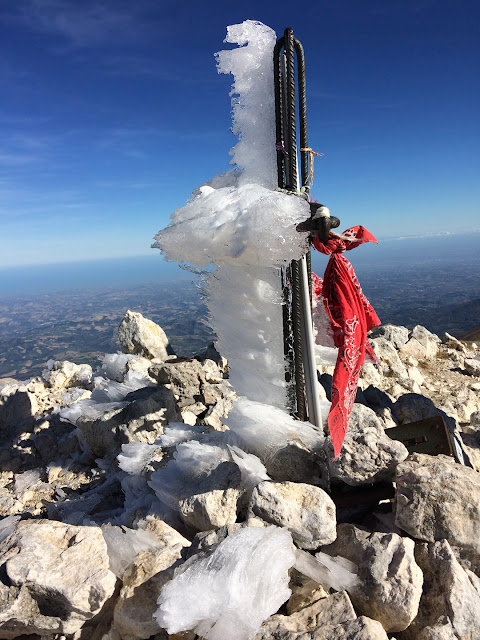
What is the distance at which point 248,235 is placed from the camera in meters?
2.42

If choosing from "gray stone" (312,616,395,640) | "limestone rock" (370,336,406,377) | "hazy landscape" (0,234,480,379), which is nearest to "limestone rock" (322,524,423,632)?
"gray stone" (312,616,395,640)

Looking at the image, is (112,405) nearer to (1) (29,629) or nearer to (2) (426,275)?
(1) (29,629)

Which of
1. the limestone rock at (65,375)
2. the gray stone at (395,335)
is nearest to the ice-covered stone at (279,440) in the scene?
the limestone rock at (65,375)

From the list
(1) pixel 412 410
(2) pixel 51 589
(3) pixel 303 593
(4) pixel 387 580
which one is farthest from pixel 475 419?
(2) pixel 51 589

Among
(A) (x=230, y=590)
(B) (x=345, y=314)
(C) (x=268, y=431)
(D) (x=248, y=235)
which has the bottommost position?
(A) (x=230, y=590)

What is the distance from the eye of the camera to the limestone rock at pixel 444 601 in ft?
6.23

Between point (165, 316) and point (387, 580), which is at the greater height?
point (387, 580)

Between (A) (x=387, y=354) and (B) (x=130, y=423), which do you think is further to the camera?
(A) (x=387, y=354)

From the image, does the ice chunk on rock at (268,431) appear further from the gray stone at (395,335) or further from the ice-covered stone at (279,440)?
the gray stone at (395,335)

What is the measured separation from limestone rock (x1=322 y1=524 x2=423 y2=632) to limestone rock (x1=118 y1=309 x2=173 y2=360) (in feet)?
18.6

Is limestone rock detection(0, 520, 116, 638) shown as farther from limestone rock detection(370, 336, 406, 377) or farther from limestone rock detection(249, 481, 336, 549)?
limestone rock detection(370, 336, 406, 377)

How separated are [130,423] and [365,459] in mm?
2791

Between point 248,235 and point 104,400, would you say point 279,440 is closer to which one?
point 248,235

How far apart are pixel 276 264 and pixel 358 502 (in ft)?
6.24
